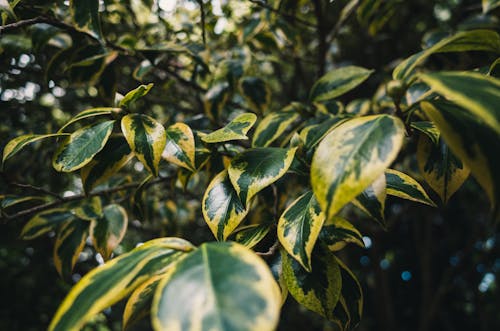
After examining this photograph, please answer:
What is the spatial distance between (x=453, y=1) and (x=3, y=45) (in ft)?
7.02

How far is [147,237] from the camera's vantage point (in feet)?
5.29

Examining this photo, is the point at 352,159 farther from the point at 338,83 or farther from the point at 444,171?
the point at 338,83

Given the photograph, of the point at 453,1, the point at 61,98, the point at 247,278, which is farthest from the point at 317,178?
the point at 453,1

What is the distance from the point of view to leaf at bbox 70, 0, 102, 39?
2.33 feet

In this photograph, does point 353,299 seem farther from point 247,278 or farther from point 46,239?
point 46,239

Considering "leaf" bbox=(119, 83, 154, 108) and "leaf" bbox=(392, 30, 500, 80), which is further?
"leaf" bbox=(119, 83, 154, 108)

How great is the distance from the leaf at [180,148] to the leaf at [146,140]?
3 centimetres

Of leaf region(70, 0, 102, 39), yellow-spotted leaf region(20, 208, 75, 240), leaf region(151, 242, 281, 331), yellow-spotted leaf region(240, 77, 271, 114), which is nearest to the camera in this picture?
leaf region(151, 242, 281, 331)

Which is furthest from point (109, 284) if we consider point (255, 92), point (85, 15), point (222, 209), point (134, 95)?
point (255, 92)

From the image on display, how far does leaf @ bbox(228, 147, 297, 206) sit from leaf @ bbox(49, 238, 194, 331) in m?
0.14

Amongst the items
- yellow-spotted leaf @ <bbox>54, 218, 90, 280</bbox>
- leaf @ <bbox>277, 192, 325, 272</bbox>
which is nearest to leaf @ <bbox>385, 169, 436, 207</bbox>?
leaf @ <bbox>277, 192, 325, 272</bbox>

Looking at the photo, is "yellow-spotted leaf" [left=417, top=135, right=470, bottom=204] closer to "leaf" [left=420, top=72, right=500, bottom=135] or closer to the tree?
the tree

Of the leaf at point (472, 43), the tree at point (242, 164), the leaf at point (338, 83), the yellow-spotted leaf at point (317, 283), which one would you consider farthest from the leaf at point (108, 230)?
the leaf at point (472, 43)

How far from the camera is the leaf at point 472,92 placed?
28 centimetres
